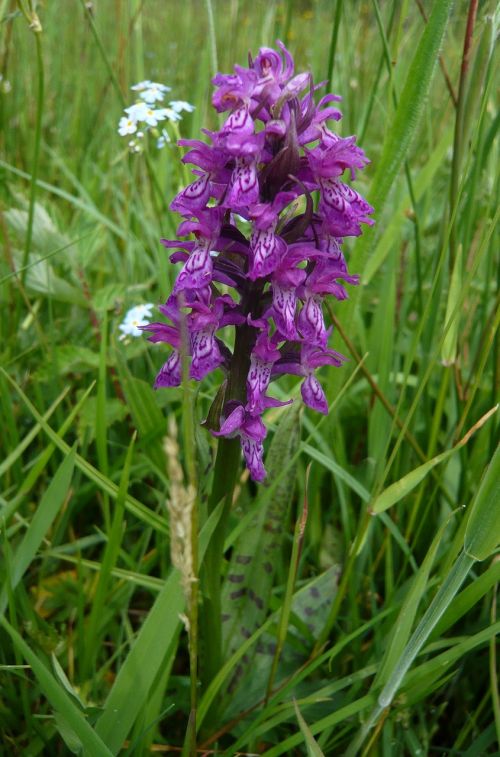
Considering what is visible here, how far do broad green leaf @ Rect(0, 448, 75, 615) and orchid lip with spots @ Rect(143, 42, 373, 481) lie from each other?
0.23 m

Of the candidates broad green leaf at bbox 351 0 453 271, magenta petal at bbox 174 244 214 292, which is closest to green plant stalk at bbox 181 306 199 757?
magenta petal at bbox 174 244 214 292

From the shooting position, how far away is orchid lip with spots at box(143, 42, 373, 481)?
108 cm

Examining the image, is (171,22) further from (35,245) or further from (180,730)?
(180,730)

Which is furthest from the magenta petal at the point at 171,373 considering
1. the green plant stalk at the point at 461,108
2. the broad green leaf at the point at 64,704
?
the green plant stalk at the point at 461,108

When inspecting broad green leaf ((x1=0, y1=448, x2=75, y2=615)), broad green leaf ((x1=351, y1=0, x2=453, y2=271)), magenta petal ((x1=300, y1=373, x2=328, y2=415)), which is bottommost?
broad green leaf ((x1=0, y1=448, x2=75, y2=615))

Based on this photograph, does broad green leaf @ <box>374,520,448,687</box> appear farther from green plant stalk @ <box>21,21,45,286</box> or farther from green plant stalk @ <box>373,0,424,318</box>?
green plant stalk @ <box>21,21,45,286</box>

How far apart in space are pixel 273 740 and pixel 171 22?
232 inches

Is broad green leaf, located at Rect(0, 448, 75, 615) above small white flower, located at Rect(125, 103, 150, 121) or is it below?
below

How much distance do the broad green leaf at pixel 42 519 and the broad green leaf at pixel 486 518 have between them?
0.64 metres

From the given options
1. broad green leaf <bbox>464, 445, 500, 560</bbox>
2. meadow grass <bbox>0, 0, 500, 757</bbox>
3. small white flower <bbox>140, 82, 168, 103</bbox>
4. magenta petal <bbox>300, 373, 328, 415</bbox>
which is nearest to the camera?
broad green leaf <bbox>464, 445, 500, 560</bbox>

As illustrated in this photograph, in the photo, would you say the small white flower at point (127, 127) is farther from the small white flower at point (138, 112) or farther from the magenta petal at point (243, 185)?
the magenta petal at point (243, 185)

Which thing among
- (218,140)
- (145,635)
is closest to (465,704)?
(145,635)

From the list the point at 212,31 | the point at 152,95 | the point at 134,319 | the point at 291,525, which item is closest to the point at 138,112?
the point at 152,95

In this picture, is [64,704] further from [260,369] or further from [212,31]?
[212,31]
